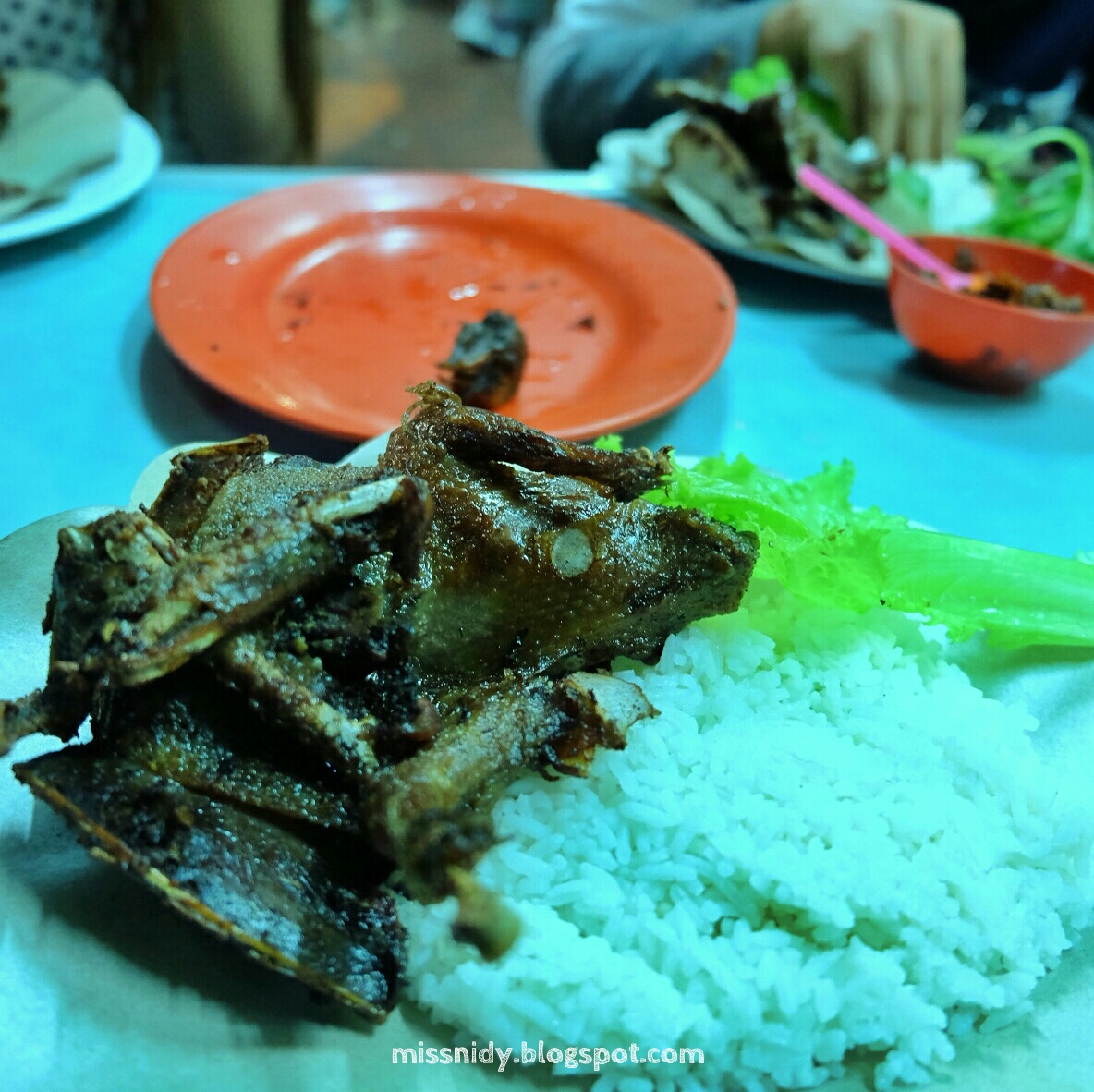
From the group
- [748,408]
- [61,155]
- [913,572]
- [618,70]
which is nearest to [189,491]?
[913,572]

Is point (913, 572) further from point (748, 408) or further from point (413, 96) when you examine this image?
point (413, 96)

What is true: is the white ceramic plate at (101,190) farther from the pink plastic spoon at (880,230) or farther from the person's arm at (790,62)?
the pink plastic spoon at (880,230)

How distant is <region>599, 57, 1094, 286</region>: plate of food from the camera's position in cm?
331

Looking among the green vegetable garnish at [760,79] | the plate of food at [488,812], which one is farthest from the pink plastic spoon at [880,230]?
the plate of food at [488,812]

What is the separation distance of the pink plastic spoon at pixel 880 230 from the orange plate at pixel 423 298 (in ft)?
2.30

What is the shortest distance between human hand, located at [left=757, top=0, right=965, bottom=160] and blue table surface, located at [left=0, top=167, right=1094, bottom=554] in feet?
4.10

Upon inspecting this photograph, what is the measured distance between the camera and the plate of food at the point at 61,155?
292cm

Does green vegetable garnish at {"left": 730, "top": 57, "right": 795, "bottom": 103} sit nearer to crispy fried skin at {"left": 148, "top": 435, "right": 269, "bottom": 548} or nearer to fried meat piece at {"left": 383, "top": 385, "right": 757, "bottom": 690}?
fried meat piece at {"left": 383, "top": 385, "right": 757, "bottom": 690}

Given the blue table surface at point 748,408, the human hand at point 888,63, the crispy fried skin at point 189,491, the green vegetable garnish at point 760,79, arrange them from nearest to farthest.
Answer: the crispy fried skin at point 189,491
the blue table surface at point 748,408
the green vegetable garnish at point 760,79
the human hand at point 888,63

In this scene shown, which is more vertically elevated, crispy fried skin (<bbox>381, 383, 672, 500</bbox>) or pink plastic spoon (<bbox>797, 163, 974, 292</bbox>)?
crispy fried skin (<bbox>381, 383, 672, 500</bbox>)

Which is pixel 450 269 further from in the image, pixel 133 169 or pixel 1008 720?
pixel 1008 720

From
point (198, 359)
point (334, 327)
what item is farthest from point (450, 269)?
point (198, 359)

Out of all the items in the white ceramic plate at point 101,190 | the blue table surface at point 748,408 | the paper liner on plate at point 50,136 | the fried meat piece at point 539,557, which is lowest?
the blue table surface at point 748,408

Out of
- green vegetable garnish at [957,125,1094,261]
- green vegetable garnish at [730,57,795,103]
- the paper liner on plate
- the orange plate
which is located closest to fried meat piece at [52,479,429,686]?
the orange plate
